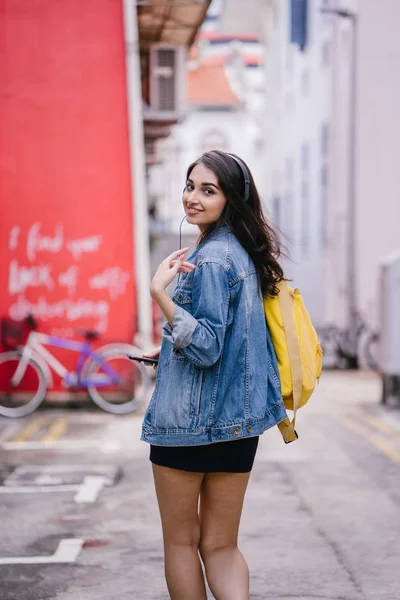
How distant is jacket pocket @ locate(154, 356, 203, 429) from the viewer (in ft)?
10.9

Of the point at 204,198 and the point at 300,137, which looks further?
the point at 300,137

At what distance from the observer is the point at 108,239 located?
12383mm

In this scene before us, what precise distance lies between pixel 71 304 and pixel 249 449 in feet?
29.6

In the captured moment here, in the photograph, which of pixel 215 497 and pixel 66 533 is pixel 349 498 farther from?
pixel 215 497

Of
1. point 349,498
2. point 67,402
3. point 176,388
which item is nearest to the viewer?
point 176,388

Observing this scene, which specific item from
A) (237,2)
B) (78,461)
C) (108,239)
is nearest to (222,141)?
(237,2)

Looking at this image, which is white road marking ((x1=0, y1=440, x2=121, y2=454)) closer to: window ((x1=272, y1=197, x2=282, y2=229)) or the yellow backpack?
the yellow backpack

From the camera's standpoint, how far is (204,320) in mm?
3271

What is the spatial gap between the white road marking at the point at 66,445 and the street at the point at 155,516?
13 mm

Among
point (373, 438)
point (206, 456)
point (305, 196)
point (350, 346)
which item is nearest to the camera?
point (206, 456)

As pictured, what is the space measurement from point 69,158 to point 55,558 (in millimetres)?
7718

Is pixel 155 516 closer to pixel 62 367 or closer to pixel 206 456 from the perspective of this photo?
pixel 206 456

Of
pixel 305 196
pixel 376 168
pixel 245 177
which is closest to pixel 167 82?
pixel 376 168

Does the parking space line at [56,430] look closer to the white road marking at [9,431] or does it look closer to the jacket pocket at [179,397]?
the white road marking at [9,431]
